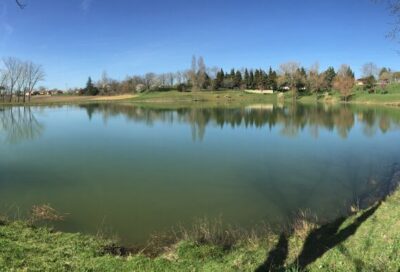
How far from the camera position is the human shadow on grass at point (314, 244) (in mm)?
6007

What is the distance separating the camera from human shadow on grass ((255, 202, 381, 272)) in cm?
601

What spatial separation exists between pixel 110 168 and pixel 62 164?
2598 millimetres

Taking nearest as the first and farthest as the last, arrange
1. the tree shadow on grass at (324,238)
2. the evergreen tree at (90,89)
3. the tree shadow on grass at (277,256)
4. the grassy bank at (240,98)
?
the tree shadow on grass at (277,256), the tree shadow on grass at (324,238), the grassy bank at (240,98), the evergreen tree at (90,89)

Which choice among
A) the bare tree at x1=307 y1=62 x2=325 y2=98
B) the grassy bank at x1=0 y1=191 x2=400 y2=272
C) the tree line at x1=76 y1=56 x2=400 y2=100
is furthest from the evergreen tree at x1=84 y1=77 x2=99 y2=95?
the grassy bank at x1=0 y1=191 x2=400 y2=272

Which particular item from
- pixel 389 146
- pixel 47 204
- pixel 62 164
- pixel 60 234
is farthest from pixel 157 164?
pixel 389 146

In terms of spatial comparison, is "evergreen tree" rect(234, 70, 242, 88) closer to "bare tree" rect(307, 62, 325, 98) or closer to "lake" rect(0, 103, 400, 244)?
"bare tree" rect(307, 62, 325, 98)

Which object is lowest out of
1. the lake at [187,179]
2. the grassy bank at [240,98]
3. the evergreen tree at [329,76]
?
the lake at [187,179]

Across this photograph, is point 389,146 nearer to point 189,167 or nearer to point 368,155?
point 368,155

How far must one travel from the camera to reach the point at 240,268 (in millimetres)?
5742

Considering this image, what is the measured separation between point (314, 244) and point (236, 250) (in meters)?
1.51

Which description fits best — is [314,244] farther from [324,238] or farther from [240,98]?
[240,98]

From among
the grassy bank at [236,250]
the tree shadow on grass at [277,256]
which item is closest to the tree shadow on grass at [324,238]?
the grassy bank at [236,250]

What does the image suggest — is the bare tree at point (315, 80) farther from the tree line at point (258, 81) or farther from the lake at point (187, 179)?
the lake at point (187, 179)

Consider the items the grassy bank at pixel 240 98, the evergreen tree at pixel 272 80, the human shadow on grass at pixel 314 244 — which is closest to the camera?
the human shadow on grass at pixel 314 244
